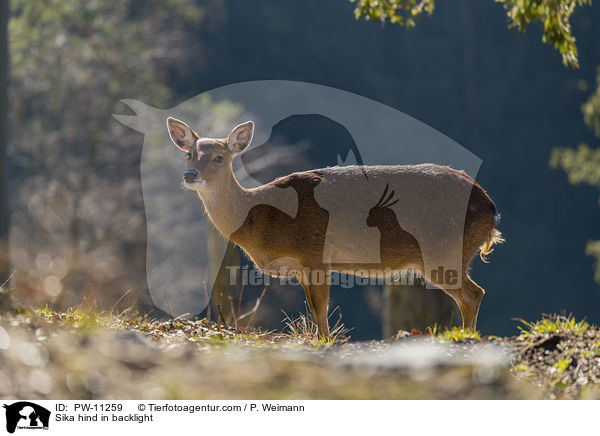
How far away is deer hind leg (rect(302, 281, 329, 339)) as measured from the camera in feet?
21.4

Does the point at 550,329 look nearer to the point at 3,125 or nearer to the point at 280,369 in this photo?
the point at 280,369

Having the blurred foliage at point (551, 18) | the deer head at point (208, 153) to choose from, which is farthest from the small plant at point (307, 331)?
the blurred foliage at point (551, 18)

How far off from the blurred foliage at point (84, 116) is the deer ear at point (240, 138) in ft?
43.7

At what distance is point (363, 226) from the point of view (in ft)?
22.3

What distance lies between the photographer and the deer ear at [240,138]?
23.2 ft

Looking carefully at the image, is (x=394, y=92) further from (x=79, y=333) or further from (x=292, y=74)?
(x=79, y=333)

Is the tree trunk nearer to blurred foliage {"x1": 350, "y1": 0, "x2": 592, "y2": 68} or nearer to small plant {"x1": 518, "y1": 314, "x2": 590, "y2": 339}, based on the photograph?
blurred foliage {"x1": 350, "y1": 0, "x2": 592, "y2": 68}

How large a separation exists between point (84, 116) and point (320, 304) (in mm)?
18437

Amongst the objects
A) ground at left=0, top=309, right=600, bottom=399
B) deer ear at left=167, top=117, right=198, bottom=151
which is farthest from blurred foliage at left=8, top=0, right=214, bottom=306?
ground at left=0, top=309, right=600, bottom=399

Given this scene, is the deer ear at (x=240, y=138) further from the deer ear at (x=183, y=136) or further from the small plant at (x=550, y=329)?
the small plant at (x=550, y=329)

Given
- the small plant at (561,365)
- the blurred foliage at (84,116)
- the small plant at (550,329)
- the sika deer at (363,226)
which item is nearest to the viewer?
the small plant at (561,365)
